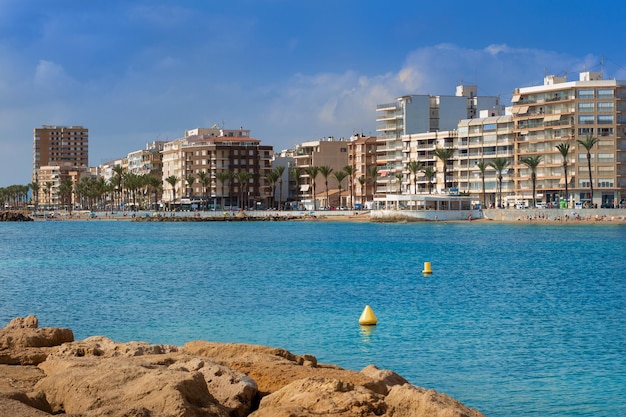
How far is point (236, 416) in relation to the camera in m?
11.1

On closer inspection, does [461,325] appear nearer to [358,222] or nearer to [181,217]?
[358,222]

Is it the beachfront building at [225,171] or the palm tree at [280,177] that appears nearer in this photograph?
the palm tree at [280,177]

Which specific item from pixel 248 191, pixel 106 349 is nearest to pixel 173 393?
pixel 106 349

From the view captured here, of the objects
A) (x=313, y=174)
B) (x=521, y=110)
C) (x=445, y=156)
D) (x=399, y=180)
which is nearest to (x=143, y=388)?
(x=521, y=110)

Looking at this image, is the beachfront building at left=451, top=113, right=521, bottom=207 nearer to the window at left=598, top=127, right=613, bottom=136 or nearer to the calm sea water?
the window at left=598, top=127, right=613, bottom=136

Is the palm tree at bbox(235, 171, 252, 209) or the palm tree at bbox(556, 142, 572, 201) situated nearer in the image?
the palm tree at bbox(556, 142, 572, 201)

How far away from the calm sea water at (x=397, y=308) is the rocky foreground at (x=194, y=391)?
6.08m

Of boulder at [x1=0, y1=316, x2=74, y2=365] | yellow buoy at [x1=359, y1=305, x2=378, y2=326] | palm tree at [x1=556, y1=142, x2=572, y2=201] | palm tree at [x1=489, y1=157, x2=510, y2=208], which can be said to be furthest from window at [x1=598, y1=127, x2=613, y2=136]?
boulder at [x1=0, y1=316, x2=74, y2=365]

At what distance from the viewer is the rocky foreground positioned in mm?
9969

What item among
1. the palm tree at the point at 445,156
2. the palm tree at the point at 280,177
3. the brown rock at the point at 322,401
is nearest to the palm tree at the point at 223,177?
the palm tree at the point at 280,177

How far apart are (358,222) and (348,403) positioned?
134880mm

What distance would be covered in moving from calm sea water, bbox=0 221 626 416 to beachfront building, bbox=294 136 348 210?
112776 mm

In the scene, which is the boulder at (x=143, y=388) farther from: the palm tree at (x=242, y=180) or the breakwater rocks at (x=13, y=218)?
the breakwater rocks at (x=13, y=218)

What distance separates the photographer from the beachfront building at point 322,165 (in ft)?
601
